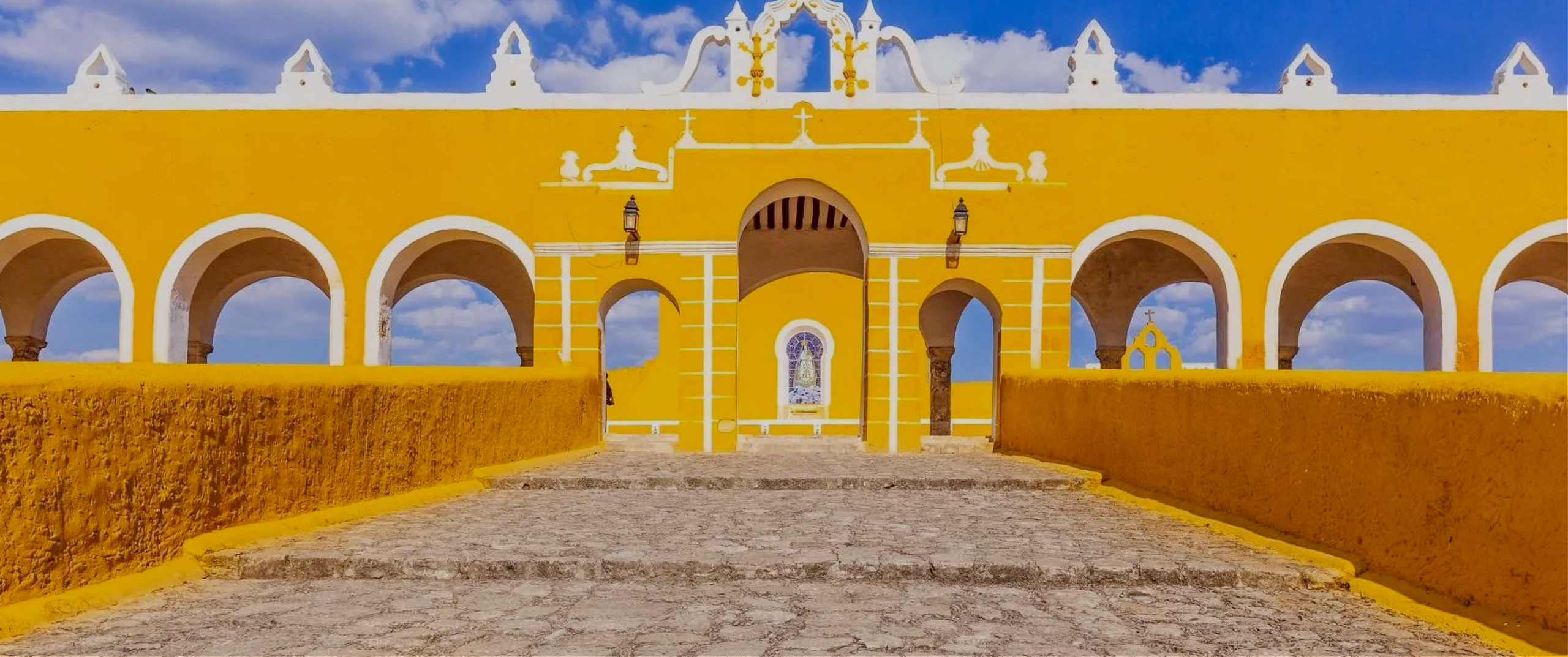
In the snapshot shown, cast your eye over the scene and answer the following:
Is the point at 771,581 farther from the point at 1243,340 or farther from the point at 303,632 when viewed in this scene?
the point at 1243,340

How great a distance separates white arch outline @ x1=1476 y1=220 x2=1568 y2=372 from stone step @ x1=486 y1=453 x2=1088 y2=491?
26.9 feet

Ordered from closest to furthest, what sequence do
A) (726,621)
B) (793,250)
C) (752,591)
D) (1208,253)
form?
(726,621) < (752,591) < (1208,253) < (793,250)

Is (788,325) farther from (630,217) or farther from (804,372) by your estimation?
(630,217)

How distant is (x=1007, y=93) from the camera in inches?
496

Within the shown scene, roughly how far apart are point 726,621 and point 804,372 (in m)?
15.6

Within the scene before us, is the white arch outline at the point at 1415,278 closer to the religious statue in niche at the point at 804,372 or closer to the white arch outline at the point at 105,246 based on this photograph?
the religious statue in niche at the point at 804,372

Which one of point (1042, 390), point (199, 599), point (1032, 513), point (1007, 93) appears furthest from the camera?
point (1007, 93)

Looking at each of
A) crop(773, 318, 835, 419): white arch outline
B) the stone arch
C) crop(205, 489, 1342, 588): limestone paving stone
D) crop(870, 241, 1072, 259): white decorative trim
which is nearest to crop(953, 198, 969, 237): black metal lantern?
crop(870, 241, 1072, 259): white decorative trim

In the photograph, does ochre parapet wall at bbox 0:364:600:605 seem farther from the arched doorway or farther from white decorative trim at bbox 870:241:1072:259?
the arched doorway

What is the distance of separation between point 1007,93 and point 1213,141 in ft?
9.34

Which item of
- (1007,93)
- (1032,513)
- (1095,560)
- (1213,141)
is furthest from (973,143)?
(1095,560)

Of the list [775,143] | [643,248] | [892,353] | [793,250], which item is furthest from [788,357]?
[643,248]

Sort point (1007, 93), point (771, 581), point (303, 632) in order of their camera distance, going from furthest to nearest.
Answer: point (1007, 93) < point (771, 581) < point (303, 632)

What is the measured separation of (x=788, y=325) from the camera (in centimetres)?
1875
